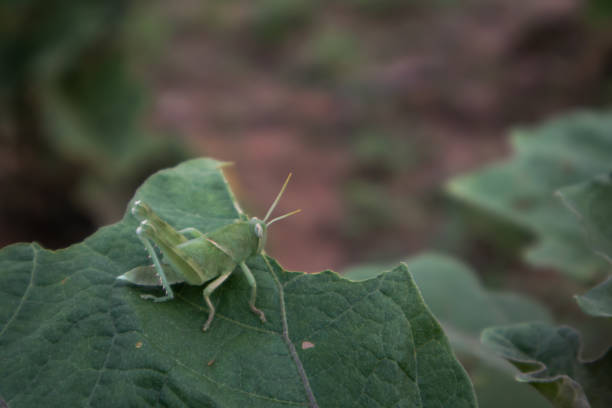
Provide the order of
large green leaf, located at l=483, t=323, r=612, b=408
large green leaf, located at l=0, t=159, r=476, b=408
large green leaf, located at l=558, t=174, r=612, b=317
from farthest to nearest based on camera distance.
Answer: large green leaf, located at l=558, t=174, r=612, b=317
large green leaf, located at l=483, t=323, r=612, b=408
large green leaf, located at l=0, t=159, r=476, b=408

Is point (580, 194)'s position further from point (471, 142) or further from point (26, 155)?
point (471, 142)

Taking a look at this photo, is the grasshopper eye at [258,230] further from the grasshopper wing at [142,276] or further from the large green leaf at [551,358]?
the large green leaf at [551,358]

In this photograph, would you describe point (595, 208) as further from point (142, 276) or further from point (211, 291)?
point (142, 276)

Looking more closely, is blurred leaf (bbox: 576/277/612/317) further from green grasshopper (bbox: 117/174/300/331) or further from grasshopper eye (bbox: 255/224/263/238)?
grasshopper eye (bbox: 255/224/263/238)

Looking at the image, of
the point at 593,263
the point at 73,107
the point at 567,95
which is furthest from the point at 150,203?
the point at 567,95

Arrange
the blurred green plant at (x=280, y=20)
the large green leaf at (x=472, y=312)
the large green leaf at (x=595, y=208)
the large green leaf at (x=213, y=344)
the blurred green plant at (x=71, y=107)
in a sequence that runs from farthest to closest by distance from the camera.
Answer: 1. the blurred green plant at (x=280, y=20)
2. the blurred green plant at (x=71, y=107)
3. the large green leaf at (x=472, y=312)
4. the large green leaf at (x=595, y=208)
5. the large green leaf at (x=213, y=344)

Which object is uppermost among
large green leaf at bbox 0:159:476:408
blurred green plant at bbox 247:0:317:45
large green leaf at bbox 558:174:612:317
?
blurred green plant at bbox 247:0:317:45

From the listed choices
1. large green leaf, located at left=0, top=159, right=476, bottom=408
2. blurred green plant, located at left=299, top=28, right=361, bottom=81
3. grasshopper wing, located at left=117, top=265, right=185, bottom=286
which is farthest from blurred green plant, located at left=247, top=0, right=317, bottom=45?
large green leaf, located at left=0, top=159, right=476, bottom=408

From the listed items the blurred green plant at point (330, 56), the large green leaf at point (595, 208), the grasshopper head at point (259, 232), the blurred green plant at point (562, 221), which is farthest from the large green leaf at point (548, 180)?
the blurred green plant at point (330, 56)
